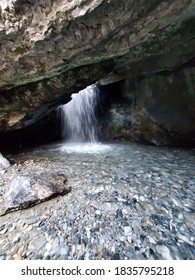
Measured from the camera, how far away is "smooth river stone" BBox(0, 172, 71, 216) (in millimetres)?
4023

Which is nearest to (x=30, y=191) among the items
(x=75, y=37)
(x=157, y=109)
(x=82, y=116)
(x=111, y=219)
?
(x=111, y=219)

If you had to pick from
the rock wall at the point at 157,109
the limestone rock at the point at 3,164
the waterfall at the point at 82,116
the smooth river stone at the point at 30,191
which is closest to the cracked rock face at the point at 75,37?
Result: the rock wall at the point at 157,109

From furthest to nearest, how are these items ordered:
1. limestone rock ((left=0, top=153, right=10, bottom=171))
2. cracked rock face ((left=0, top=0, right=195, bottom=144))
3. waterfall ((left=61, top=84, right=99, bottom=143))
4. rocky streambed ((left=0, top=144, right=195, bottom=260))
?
1. waterfall ((left=61, top=84, right=99, bottom=143))
2. limestone rock ((left=0, top=153, right=10, bottom=171))
3. cracked rock face ((left=0, top=0, right=195, bottom=144))
4. rocky streambed ((left=0, top=144, right=195, bottom=260))

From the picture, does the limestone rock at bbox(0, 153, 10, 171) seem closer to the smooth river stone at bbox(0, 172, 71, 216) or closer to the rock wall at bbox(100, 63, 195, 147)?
the smooth river stone at bbox(0, 172, 71, 216)

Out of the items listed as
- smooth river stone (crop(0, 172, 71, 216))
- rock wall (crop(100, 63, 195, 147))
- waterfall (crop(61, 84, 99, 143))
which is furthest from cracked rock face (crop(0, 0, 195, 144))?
waterfall (crop(61, 84, 99, 143))

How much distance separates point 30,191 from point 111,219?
1914mm

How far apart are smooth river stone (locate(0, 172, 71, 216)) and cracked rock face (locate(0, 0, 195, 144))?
284 cm

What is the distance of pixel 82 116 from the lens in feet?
37.1

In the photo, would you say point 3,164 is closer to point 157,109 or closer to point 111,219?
point 111,219

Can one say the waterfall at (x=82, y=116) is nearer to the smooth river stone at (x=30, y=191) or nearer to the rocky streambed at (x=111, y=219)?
the rocky streambed at (x=111, y=219)

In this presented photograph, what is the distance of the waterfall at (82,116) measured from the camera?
36.0 ft

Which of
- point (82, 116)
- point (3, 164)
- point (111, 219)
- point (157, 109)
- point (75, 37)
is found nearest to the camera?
point (111, 219)

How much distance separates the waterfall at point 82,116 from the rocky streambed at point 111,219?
564 cm
